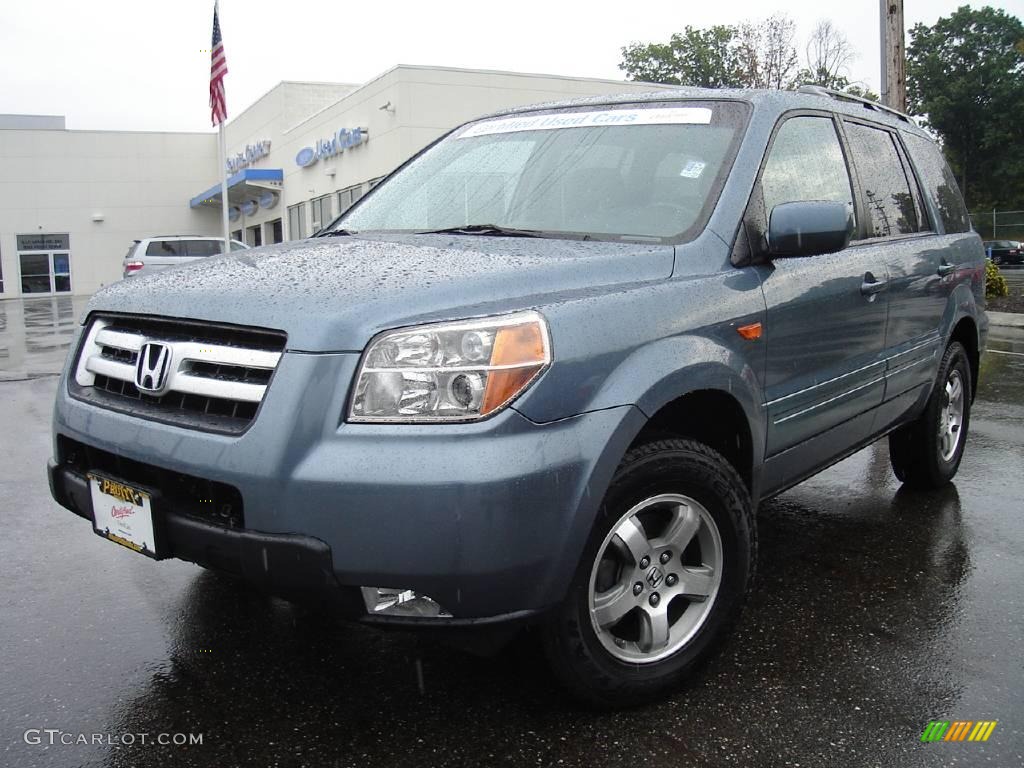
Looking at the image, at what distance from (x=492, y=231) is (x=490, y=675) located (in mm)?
1461

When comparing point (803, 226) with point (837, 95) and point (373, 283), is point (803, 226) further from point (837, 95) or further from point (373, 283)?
point (837, 95)

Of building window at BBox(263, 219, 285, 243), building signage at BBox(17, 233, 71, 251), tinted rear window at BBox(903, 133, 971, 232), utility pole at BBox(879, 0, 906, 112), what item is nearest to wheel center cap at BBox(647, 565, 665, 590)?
tinted rear window at BBox(903, 133, 971, 232)

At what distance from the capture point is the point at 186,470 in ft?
7.72

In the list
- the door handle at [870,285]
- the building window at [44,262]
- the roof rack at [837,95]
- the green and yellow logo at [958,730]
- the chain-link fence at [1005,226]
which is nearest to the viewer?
the green and yellow logo at [958,730]

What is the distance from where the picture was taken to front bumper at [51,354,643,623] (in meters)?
2.13

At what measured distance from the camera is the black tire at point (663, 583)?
2.44m

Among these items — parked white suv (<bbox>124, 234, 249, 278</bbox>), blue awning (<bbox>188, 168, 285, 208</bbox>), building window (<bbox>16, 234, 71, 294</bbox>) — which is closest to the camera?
parked white suv (<bbox>124, 234, 249, 278</bbox>)

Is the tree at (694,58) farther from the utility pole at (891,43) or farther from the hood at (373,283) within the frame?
the hood at (373,283)

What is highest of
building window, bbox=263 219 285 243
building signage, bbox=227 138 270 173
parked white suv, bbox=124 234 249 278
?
building signage, bbox=227 138 270 173

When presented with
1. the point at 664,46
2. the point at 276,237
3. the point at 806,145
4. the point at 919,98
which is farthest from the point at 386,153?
the point at 919,98

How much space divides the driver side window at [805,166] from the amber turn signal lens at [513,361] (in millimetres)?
1228

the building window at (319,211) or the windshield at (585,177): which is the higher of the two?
the building window at (319,211)

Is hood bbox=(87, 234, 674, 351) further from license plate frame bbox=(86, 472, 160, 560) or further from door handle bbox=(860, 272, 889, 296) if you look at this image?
door handle bbox=(860, 272, 889, 296)

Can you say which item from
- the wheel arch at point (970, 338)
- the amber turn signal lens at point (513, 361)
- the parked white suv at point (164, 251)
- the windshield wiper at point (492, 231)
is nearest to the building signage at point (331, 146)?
the parked white suv at point (164, 251)
